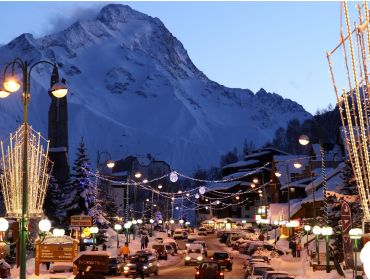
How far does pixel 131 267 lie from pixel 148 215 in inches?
4068

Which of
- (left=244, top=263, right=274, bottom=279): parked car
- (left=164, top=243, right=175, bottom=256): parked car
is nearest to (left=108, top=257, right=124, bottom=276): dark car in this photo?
(left=244, top=263, right=274, bottom=279): parked car

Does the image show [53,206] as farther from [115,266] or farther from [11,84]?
[11,84]

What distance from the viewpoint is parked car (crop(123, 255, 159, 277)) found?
1622 inches

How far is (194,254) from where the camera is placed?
51.8 meters

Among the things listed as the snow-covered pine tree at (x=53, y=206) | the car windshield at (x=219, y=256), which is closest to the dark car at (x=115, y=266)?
the car windshield at (x=219, y=256)

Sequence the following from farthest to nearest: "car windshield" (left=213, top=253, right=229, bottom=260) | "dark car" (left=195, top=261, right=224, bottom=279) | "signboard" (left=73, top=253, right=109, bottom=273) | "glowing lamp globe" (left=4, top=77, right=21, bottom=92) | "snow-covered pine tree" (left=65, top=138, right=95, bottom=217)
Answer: "snow-covered pine tree" (left=65, top=138, right=95, bottom=217) → "car windshield" (left=213, top=253, right=229, bottom=260) → "dark car" (left=195, top=261, right=224, bottom=279) → "signboard" (left=73, top=253, right=109, bottom=273) → "glowing lamp globe" (left=4, top=77, right=21, bottom=92)

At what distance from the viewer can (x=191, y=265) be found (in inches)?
1982

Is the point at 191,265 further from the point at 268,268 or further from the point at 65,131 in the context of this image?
the point at 65,131

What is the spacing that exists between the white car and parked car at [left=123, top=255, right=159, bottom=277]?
21.5 feet

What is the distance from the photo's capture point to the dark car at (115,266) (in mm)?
42031

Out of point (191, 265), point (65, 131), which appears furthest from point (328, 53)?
point (65, 131)

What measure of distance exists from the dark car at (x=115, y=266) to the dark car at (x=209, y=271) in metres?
6.98

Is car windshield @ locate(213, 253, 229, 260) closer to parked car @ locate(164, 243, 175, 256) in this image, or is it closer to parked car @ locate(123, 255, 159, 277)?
parked car @ locate(123, 255, 159, 277)

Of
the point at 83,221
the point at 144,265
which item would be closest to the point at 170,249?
the point at 144,265
